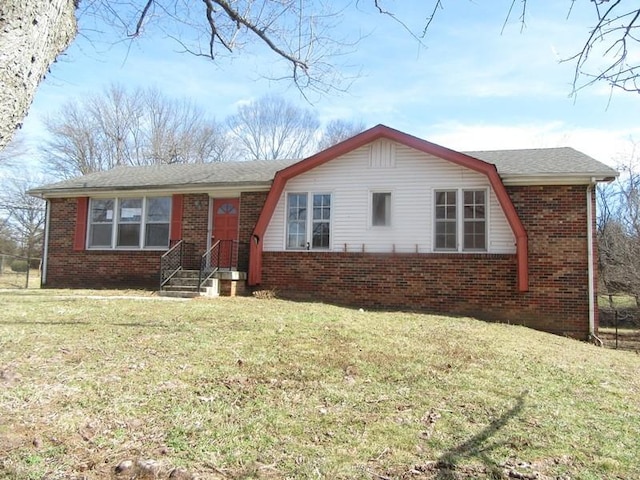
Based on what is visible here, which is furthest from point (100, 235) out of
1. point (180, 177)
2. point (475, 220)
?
point (475, 220)

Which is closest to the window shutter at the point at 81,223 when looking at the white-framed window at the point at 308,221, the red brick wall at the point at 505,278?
the white-framed window at the point at 308,221

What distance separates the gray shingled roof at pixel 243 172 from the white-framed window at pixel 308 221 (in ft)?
3.26

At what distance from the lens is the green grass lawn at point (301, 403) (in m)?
3.27

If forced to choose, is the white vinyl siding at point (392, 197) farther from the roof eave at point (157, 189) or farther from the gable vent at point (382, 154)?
the roof eave at point (157, 189)

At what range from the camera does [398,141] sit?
449 inches

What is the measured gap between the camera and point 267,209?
1201 centimetres

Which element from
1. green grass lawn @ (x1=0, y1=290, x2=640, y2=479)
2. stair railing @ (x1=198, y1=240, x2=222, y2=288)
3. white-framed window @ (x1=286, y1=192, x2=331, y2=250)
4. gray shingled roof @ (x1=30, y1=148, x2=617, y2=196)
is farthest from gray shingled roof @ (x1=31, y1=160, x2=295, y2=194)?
green grass lawn @ (x1=0, y1=290, x2=640, y2=479)

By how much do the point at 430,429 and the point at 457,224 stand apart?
7860mm

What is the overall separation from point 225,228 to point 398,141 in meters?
5.34

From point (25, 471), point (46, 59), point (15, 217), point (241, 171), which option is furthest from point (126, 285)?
point (15, 217)

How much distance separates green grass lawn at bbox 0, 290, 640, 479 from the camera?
3.27 m

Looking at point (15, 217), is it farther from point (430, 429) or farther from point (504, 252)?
point (430, 429)

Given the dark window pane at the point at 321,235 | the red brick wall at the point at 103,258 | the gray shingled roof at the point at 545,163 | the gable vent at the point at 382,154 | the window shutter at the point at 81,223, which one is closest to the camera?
the gray shingled roof at the point at 545,163

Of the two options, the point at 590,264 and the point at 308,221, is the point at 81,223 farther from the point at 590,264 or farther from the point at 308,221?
the point at 590,264
